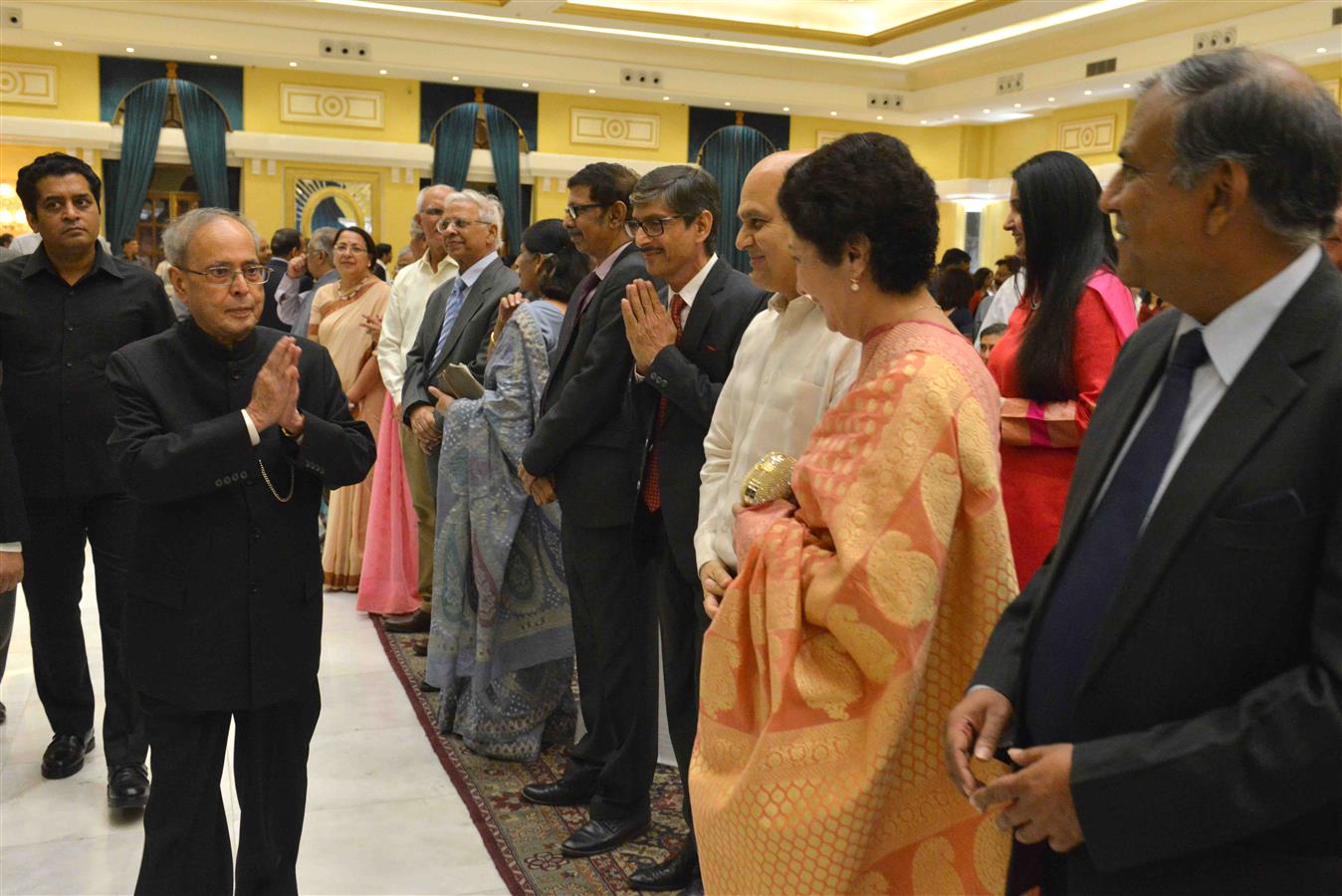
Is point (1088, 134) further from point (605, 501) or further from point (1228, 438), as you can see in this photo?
point (1228, 438)

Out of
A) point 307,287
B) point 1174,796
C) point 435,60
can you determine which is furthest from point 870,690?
point 435,60

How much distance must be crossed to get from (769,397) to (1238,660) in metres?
1.23

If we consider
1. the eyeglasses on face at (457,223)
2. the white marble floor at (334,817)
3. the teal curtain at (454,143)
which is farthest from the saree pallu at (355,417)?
the teal curtain at (454,143)

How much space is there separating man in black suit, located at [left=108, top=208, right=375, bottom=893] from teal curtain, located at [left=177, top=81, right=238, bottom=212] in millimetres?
13295

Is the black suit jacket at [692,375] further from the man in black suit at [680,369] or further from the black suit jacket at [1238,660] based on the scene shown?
the black suit jacket at [1238,660]

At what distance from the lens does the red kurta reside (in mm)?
2482

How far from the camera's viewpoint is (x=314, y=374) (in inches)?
100.0

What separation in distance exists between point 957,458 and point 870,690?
34 centimetres

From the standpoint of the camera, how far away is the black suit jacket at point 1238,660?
43.8 inches

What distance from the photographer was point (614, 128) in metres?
16.6

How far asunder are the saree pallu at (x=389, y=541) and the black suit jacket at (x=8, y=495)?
253cm

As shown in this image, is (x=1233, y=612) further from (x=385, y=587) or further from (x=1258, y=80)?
(x=385, y=587)

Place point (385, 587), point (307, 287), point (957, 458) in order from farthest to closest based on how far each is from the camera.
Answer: point (307, 287) < point (385, 587) < point (957, 458)

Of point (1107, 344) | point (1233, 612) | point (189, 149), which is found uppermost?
point (189, 149)
